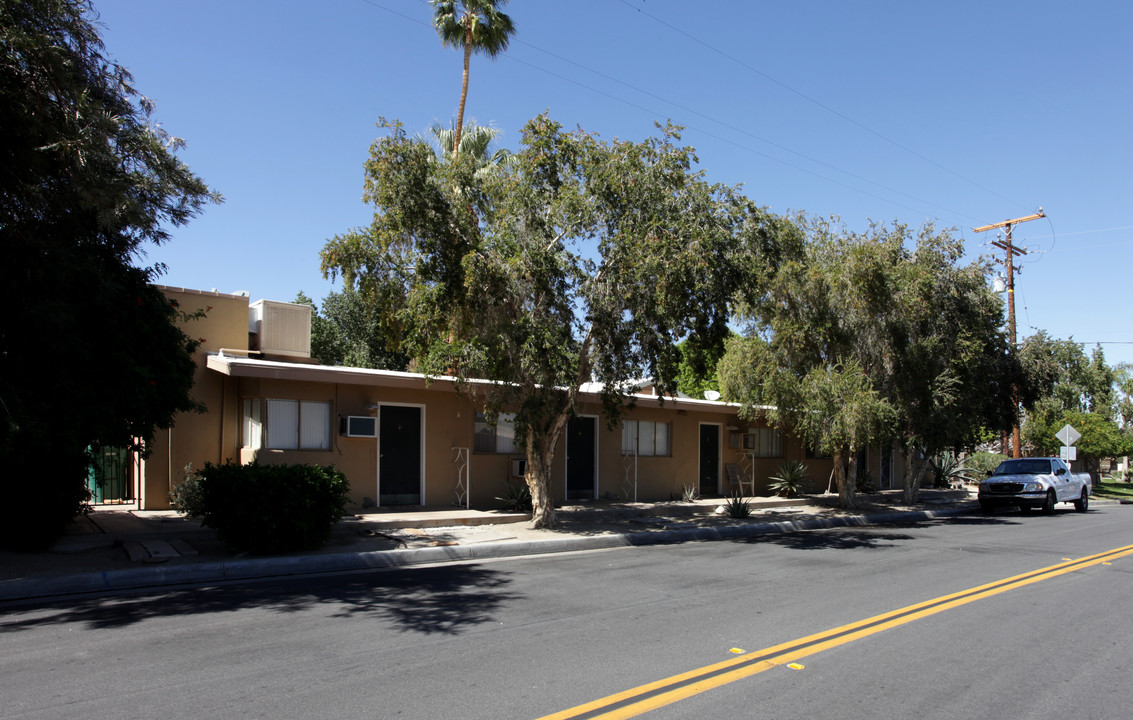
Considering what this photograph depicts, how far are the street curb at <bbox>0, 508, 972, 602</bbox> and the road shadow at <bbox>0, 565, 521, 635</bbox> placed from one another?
0.58 m

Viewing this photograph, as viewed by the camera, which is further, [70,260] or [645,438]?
[645,438]

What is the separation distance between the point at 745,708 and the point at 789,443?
20716 mm

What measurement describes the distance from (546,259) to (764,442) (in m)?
14.0

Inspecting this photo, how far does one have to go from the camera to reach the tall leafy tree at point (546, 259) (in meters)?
12.5

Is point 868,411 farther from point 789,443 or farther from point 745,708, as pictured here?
point 745,708

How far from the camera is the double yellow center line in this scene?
4.94 metres

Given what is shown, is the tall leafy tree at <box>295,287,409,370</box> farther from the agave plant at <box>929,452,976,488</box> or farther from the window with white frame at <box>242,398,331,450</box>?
the agave plant at <box>929,452,976,488</box>

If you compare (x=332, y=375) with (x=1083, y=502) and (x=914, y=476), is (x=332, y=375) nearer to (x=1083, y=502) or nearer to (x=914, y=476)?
(x=914, y=476)

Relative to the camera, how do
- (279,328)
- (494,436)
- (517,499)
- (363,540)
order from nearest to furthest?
1. (363,540)
2. (517,499)
3. (279,328)
4. (494,436)

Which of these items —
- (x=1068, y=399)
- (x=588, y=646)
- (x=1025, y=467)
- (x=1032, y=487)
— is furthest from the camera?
(x=1068, y=399)

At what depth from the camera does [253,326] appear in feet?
55.8

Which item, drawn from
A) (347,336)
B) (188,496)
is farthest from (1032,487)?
(347,336)

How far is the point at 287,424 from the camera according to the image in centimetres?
1451

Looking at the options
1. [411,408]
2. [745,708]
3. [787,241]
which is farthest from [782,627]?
[787,241]
